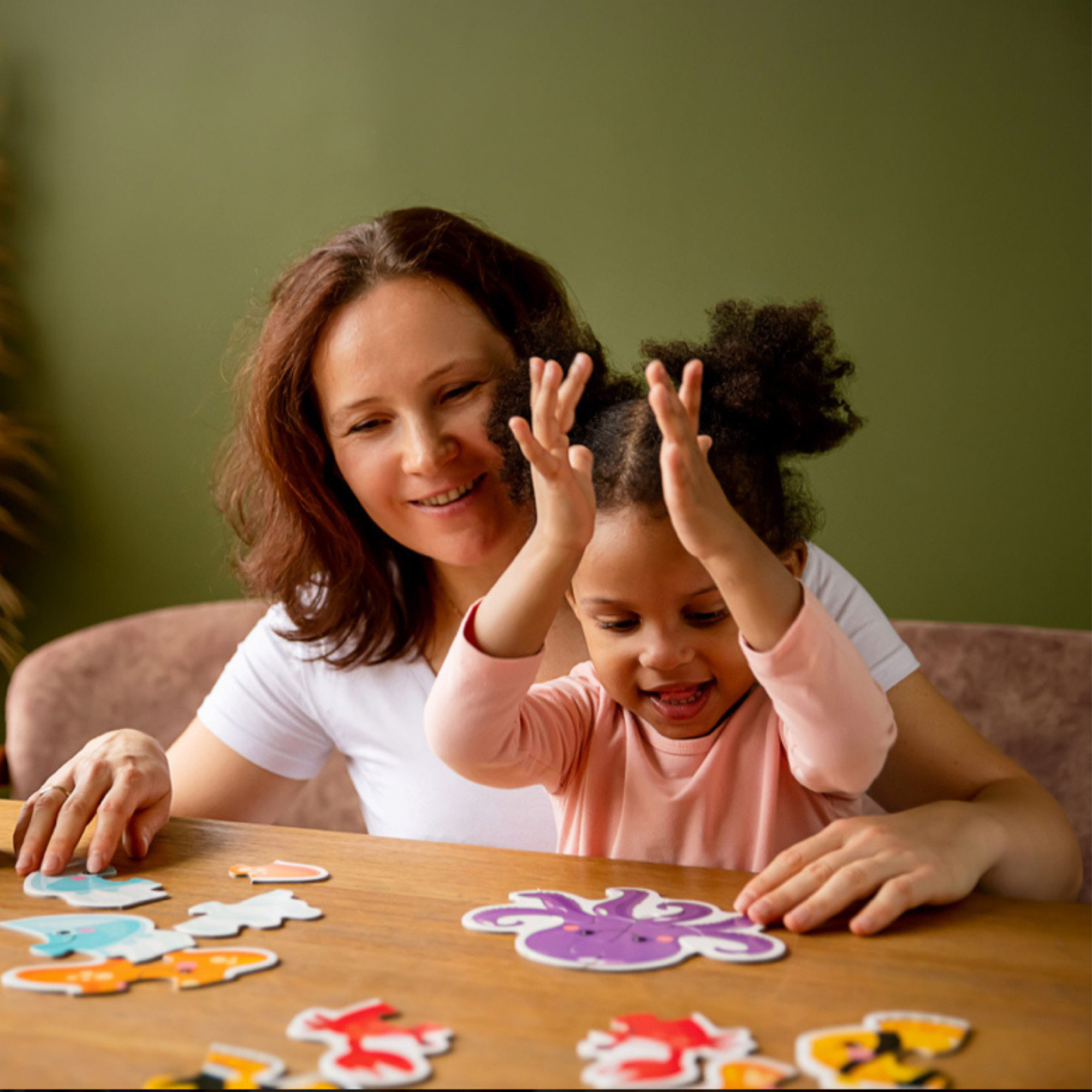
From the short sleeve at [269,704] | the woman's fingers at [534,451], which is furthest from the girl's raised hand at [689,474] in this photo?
the short sleeve at [269,704]

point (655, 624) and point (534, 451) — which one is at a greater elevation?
point (534, 451)

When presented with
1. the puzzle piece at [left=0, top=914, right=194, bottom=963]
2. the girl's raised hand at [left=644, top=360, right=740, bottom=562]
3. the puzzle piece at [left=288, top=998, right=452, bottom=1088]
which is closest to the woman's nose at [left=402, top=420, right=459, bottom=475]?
the girl's raised hand at [left=644, top=360, right=740, bottom=562]

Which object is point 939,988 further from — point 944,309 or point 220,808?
point 944,309

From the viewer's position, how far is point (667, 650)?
111cm

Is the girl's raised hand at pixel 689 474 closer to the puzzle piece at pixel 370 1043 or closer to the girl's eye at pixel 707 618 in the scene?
the girl's eye at pixel 707 618

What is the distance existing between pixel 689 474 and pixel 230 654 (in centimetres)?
163

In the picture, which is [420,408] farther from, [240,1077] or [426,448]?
[240,1077]

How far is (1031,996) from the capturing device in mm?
751

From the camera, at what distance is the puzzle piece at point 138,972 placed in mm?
763

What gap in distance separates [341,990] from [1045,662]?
5.16 feet

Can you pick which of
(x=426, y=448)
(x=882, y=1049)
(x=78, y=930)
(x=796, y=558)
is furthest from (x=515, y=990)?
(x=426, y=448)

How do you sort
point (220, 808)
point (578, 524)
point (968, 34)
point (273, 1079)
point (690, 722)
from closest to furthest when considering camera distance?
point (273, 1079) < point (578, 524) < point (690, 722) < point (220, 808) < point (968, 34)

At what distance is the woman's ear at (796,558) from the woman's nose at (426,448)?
0.44m

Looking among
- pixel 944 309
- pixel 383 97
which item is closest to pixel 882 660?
pixel 944 309
